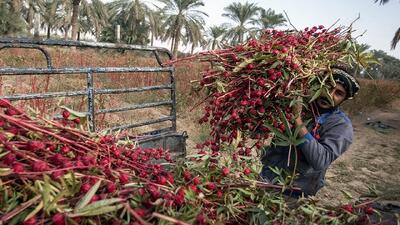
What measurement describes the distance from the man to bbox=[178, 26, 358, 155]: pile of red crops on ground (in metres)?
0.25

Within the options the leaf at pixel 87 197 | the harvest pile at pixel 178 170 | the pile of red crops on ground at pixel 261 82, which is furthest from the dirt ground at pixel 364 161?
the leaf at pixel 87 197

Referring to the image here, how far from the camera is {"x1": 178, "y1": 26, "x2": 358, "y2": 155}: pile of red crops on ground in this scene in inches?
73.6

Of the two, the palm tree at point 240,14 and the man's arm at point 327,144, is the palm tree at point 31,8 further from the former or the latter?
the man's arm at point 327,144

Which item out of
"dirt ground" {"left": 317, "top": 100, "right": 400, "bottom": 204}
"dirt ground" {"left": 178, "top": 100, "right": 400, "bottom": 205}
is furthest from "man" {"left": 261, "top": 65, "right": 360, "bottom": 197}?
"dirt ground" {"left": 178, "top": 100, "right": 400, "bottom": 205}

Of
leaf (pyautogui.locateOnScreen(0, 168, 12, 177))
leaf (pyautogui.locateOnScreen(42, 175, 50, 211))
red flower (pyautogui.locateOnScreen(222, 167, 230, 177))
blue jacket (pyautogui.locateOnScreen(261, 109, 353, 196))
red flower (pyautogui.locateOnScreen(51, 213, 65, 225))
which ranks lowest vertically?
blue jacket (pyautogui.locateOnScreen(261, 109, 353, 196))

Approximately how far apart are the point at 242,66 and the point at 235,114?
11.0 inches

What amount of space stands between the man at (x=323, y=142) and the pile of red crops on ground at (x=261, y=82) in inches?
9.9

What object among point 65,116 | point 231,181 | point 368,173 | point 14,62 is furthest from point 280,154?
point 14,62

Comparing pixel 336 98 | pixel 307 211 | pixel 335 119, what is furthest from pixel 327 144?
pixel 307 211

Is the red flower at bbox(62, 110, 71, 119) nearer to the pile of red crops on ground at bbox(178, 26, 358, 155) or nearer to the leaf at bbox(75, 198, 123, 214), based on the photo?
the leaf at bbox(75, 198, 123, 214)

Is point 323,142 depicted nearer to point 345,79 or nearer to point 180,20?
point 345,79

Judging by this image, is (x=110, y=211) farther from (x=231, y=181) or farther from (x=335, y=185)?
(x=335, y=185)

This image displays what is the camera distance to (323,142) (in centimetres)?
241

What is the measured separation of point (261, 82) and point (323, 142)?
0.85 m
